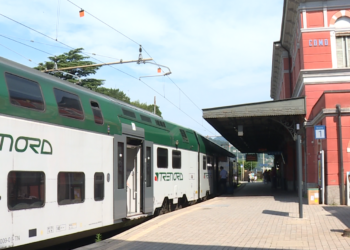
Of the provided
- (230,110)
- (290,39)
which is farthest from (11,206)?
(290,39)

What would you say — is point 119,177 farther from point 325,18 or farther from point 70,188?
point 325,18

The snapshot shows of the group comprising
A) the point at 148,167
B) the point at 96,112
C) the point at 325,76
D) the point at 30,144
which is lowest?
the point at 148,167

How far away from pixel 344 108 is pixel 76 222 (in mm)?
10712

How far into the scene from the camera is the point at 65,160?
28.0 ft

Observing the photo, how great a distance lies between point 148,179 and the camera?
12797mm

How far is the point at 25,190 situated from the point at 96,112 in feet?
10.1

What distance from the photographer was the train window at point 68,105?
28.3 ft

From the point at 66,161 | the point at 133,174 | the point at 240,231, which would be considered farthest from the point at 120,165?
the point at 240,231

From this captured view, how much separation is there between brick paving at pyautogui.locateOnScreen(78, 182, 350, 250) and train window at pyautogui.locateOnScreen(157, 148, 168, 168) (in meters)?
1.57

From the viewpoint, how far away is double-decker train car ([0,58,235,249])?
7.09 m

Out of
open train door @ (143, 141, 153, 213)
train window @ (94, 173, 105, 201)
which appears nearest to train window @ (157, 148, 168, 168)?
open train door @ (143, 141, 153, 213)

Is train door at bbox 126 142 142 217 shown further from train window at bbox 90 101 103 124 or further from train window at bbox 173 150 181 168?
train window at bbox 173 150 181 168

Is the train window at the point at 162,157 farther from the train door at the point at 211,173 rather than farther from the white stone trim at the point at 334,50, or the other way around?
the white stone trim at the point at 334,50

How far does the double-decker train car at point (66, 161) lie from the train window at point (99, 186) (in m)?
0.02
